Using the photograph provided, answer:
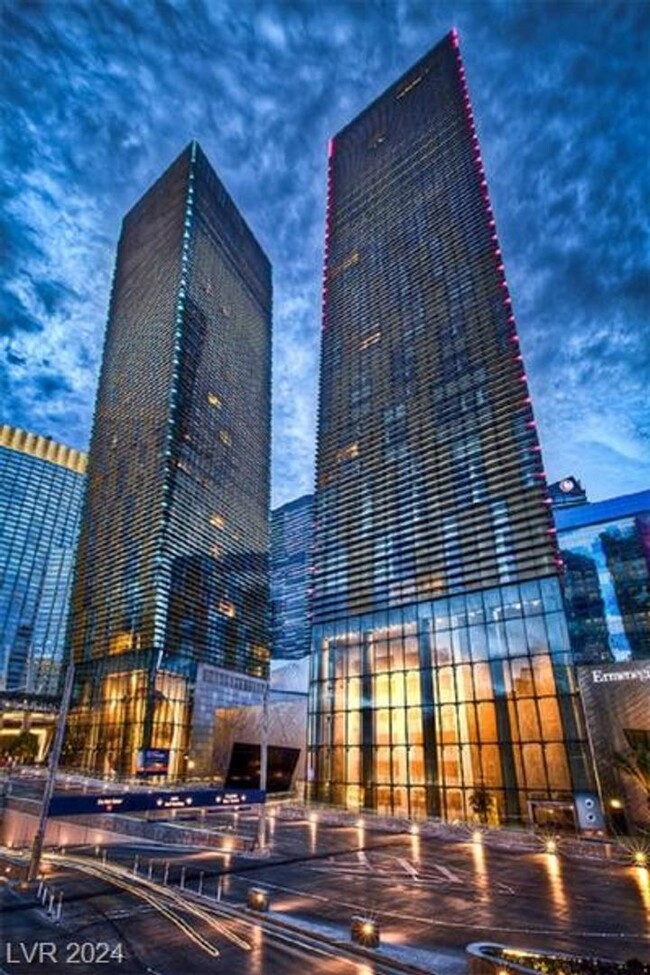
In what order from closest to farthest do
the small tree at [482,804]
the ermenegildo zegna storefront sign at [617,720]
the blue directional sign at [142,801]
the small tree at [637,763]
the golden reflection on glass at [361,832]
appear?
1. the blue directional sign at [142,801]
2. the golden reflection on glass at [361,832]
3. the small tree at [637,763]
4. the ermenegildo zegna storefront sign at [617,720]
5. the small tree at [482,804]

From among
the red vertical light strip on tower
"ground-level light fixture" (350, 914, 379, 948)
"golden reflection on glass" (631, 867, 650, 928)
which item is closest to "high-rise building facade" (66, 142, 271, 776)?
the red vertical light strip on tower

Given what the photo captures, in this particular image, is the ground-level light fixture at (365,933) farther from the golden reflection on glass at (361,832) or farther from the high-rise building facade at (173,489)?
the high-rise building facade at (173,489)

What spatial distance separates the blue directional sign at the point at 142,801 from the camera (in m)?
24.2

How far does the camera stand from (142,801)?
1072 inches

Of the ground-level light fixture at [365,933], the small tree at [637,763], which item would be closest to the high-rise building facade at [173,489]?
the small tree at [637,763]

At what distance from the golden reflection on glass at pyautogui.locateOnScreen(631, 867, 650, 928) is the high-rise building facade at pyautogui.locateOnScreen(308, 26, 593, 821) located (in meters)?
16.3

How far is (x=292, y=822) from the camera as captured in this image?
42.1 meters

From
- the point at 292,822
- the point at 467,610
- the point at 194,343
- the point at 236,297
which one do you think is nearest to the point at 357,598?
the point at 467,610

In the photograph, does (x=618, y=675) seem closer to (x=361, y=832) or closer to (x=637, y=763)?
(x=637, y=763)

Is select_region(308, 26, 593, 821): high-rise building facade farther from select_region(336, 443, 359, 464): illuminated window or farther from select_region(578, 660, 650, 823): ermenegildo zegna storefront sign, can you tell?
select_region(578, 660, 650, 823): ermenegildo zegna storefront sign

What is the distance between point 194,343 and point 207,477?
91.0 feet

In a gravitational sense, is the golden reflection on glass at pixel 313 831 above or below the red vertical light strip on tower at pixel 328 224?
below

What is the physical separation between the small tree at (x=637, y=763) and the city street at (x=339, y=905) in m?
10.7

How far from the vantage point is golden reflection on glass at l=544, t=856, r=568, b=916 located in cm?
1677
